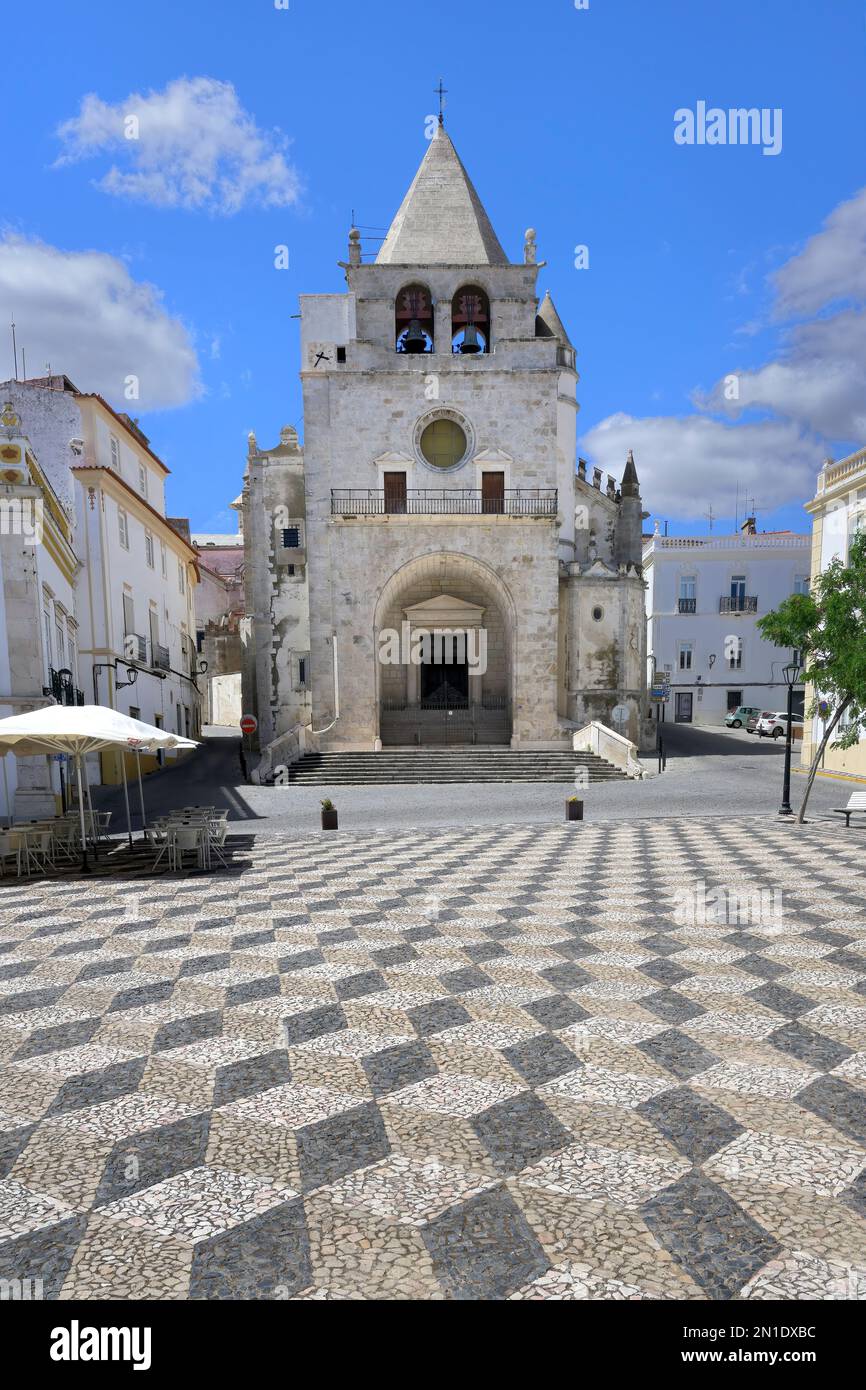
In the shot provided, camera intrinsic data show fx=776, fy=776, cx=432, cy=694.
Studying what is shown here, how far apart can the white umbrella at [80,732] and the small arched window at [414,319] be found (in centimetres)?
2237

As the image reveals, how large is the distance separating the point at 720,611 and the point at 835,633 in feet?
97.8

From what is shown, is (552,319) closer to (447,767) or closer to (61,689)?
(447,767)

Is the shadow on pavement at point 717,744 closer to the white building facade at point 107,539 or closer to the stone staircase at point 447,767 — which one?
the stone staircase at point 447,767

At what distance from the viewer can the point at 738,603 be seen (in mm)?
41281

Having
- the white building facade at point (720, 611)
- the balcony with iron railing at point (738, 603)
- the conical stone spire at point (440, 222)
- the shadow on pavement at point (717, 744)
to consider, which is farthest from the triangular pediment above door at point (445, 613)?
the balcony with iron railing at point (738, 603)

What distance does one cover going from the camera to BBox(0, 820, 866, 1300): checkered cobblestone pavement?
2.90 metres

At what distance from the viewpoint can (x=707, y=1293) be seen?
2715 mm

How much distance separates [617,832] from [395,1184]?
1123 centimetres

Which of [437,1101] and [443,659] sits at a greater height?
[443,659]

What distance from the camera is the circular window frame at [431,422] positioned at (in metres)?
28.1

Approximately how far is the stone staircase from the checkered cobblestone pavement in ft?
49.0

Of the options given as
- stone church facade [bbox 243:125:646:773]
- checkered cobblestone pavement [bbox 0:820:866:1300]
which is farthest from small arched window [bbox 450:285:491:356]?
checkered cobblestone pavement [bbox 0:820:866:1300]

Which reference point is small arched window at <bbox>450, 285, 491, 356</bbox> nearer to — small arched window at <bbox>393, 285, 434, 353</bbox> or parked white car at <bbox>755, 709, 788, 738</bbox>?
small arched window at <bbox>393, 285, 434, 353</bbox>

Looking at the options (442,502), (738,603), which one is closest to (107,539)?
(442,502)
